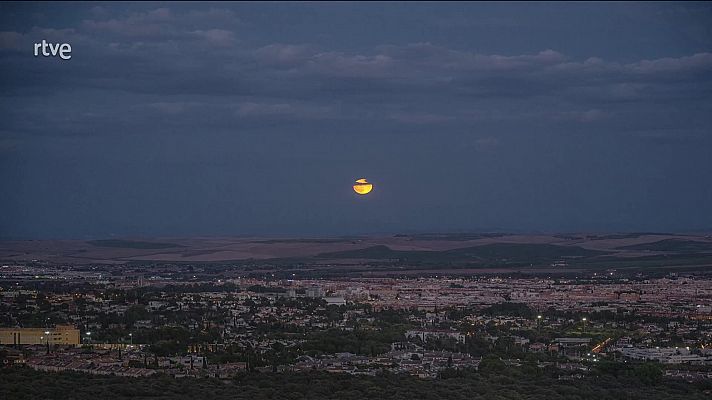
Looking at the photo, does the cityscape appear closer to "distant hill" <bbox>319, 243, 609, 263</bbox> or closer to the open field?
the open field

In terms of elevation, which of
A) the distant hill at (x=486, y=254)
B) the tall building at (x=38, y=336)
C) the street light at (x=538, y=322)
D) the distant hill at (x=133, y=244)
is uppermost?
the distant hill at (x=133, y=244)

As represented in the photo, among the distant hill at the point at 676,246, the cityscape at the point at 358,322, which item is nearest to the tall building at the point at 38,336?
the cityscape at the point at 358,322

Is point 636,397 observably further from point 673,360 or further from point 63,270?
point 63,270

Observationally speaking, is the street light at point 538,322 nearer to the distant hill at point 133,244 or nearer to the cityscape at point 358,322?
the cityscape at point 358,322

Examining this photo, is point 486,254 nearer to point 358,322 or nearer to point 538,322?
point 538,322

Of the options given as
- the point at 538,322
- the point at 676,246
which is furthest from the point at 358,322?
the point at 676,246

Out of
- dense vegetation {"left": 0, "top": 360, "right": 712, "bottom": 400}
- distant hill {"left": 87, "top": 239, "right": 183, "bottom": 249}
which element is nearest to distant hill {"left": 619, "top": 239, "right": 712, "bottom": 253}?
distant hill {"left": 87, "top": 239, "right": 183, "bottom": 249}
